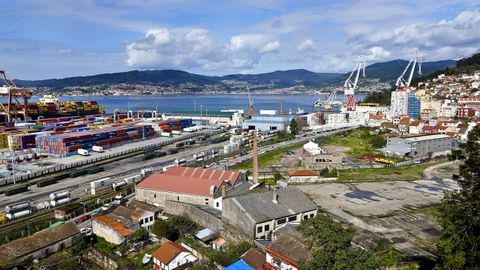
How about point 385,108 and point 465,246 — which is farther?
point 385,108

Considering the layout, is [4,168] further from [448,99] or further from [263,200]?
[448,99]

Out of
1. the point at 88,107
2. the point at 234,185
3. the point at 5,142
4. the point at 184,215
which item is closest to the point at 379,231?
the point at 234,185

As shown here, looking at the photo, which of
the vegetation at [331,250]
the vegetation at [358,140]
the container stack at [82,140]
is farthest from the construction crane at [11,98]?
the vegetation at [331,250]

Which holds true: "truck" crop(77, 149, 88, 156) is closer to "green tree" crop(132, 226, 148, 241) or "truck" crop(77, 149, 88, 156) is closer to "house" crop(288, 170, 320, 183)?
"house" crop(288, 170, 320, 183)

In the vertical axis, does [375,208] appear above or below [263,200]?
below

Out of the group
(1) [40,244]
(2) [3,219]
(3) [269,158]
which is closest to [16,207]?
(2) [3,219]

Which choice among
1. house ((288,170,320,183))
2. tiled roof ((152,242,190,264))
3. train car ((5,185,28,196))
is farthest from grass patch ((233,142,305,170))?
tiled roof ((152,242,190,264))
